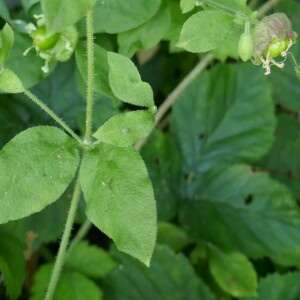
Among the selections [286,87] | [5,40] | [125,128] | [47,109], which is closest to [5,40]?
[5,40]

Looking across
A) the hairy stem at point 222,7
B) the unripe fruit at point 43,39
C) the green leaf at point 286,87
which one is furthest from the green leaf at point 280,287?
the unripe fruit at point 43,39

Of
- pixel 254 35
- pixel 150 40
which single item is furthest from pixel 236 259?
pixel 254 35

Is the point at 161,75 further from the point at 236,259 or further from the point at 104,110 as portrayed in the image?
the point at 236,259

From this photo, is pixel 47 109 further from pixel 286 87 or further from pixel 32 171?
pixel 286 87

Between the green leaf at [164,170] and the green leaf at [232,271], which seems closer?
the green leaf at [232,271]

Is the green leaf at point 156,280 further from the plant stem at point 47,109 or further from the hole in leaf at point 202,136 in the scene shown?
the plant stem at point 47,109

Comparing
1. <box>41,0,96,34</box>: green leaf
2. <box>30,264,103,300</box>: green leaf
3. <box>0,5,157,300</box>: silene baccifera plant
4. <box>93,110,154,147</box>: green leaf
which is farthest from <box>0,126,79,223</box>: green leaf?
<box>30,264,103,300</box>: green leaf
